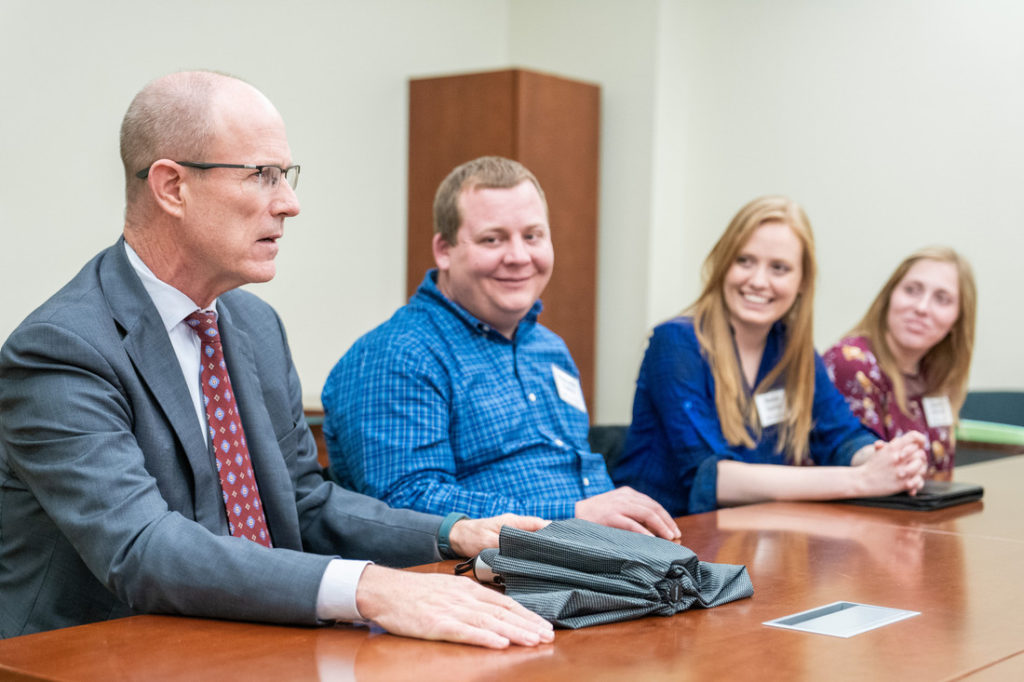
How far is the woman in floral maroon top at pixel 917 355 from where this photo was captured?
139 inches

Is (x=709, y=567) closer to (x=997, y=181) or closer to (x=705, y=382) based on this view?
(x=705, y=382)

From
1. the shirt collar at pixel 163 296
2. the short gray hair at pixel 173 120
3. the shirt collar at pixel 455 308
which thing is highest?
the short gray hair at pixel 173 120

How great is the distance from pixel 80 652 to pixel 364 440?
1.03m

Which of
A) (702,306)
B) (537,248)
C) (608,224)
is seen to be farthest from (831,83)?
(537,248)

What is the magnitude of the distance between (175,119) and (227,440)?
0.51 meters

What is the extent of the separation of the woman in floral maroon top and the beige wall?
2133 millimetres

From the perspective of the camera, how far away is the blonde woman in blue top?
2885 millimetres

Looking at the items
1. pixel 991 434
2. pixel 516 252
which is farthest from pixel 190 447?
pixel 991 434

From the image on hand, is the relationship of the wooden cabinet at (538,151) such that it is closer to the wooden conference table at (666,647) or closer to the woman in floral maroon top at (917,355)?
the woman in floral maroon top at (917,355)

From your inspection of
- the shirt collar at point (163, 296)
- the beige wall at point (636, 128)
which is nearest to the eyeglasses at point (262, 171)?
the shirt collar at point (163, 296)

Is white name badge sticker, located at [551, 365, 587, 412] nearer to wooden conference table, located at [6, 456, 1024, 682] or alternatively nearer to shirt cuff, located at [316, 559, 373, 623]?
wooden conference table, located at [6, 456, 1024, 682]

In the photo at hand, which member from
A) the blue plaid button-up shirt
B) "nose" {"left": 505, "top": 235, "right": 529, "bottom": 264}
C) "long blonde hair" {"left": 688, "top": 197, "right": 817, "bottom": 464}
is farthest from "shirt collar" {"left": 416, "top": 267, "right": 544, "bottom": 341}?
"long blonde hair" {"left": 688, "top": 197, "right": 817, "bottom": 464}

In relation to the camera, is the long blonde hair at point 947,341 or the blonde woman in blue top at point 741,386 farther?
the long blonde hair at point 947,341

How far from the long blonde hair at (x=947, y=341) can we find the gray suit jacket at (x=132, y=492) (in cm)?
221
